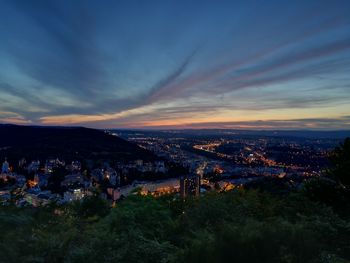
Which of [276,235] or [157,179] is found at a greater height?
[276,235]

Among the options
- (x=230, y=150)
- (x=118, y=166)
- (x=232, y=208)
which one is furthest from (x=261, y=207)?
(x=230, y=150)

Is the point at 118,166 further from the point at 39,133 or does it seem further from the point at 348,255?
the point at 348,255

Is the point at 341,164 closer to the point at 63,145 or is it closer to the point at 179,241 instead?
the point at 179,241

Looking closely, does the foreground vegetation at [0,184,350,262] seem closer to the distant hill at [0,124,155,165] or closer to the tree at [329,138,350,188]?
the tree at [329,138,350,188]

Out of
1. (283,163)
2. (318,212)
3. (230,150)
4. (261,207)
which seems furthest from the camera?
(230,150)

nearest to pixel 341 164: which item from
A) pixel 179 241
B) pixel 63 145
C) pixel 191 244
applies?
pixel 179 241

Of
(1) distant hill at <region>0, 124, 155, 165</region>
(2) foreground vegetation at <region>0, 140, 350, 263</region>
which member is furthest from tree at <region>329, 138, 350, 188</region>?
(1) distant hill at <region>0, 124, 155, 165</region>
